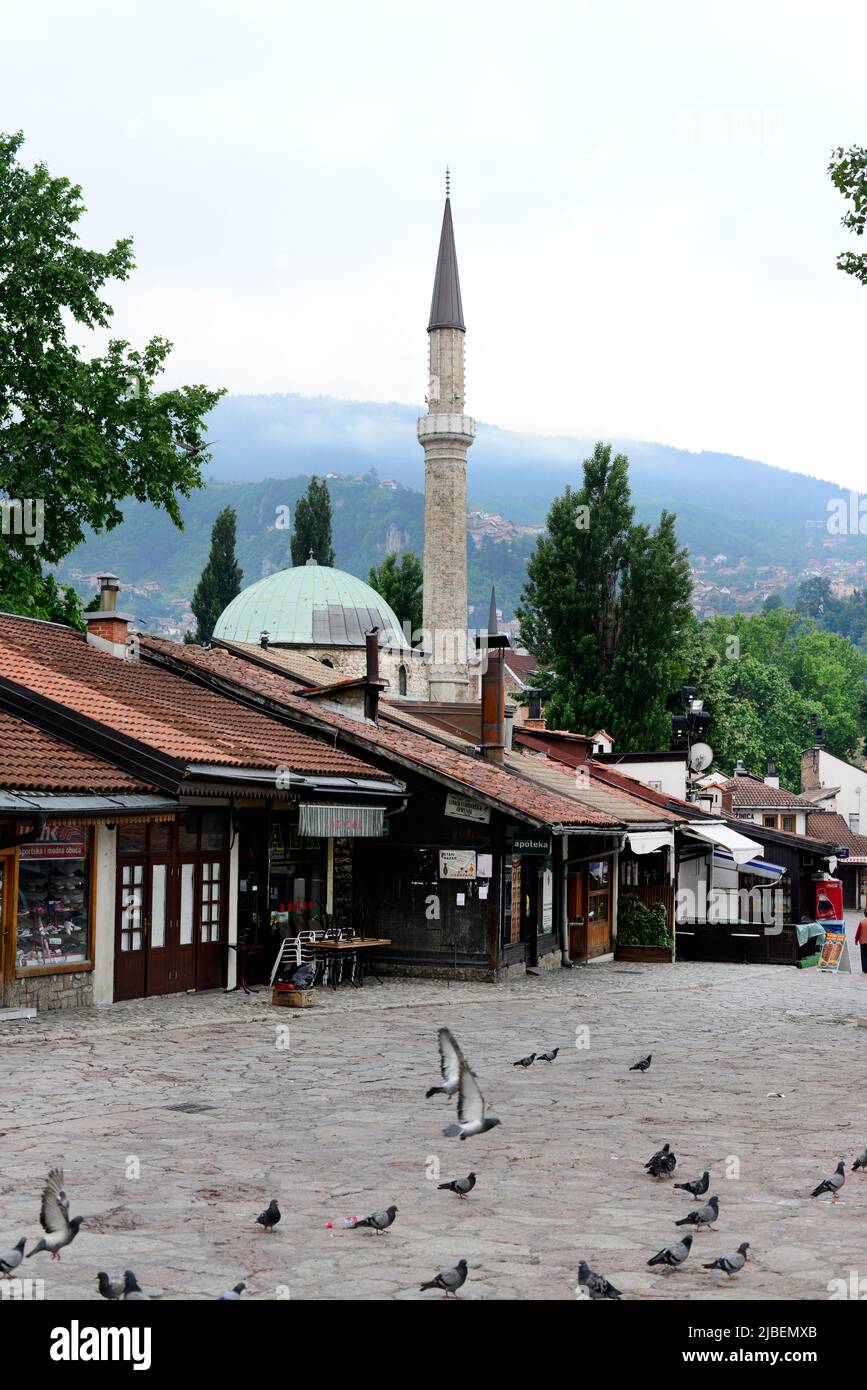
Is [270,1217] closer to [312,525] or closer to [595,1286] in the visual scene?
[595,1286]

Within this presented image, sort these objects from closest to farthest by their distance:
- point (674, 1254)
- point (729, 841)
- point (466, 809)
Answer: point (674, 1254) → point (466, 809) → point (729, 841)

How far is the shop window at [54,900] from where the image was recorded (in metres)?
15.7

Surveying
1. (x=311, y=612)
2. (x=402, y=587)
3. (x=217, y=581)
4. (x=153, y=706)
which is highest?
(x=217, y=581)

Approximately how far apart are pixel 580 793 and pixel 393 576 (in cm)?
4442

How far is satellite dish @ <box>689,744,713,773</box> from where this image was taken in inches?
1421

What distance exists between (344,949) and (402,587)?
52.5m

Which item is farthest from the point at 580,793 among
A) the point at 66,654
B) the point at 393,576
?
the point at 393,576

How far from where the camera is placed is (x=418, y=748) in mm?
23812

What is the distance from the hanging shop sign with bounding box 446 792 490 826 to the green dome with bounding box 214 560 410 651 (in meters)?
37.3

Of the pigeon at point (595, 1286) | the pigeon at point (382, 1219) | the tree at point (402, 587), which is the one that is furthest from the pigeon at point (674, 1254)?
the tree at point (402, 587)

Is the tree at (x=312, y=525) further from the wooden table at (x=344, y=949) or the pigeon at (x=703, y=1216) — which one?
the pigeon at (x=703, y=1216)

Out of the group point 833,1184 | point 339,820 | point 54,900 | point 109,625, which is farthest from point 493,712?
point 833,1184

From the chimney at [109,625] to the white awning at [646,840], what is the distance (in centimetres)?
1003
